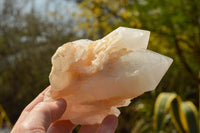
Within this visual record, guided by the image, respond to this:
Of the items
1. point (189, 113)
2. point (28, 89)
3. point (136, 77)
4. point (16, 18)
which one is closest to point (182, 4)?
point (189, 113)

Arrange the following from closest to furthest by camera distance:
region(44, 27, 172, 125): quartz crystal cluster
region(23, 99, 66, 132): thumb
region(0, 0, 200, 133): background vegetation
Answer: region(23, 99, 66, 132): thumb < region(44, 27, 172, 125): quartz crystal cluster < region(0, 0, 200, 133): background vegetation

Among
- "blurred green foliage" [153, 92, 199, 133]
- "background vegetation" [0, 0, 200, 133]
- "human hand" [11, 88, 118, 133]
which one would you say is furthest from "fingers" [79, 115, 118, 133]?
"background vegetation" [0, 0, 200, 133]

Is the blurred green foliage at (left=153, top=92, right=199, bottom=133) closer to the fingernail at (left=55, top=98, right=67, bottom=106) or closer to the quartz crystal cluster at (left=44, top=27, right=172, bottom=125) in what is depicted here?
the quartz crystal cluster at (left=44, top=27, right=172, bottom=125)

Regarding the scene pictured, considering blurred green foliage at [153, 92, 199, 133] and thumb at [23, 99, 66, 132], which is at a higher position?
thumb at [23, 99, 66, 132]

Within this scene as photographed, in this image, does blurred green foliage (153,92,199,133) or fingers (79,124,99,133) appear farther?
blurred green foliage (153,92,199,133)

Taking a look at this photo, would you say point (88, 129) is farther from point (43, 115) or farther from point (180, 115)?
point (180, 115)

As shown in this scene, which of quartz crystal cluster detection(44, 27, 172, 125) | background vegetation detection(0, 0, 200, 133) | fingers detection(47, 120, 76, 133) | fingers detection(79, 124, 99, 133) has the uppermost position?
quartz crystal cluster detection(44, 27, 172, 125)

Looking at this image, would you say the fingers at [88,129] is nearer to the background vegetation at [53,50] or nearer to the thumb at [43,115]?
the thumb at [43,115]

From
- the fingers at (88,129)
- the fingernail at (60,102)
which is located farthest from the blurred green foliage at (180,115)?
the fingernail at (60,102)
